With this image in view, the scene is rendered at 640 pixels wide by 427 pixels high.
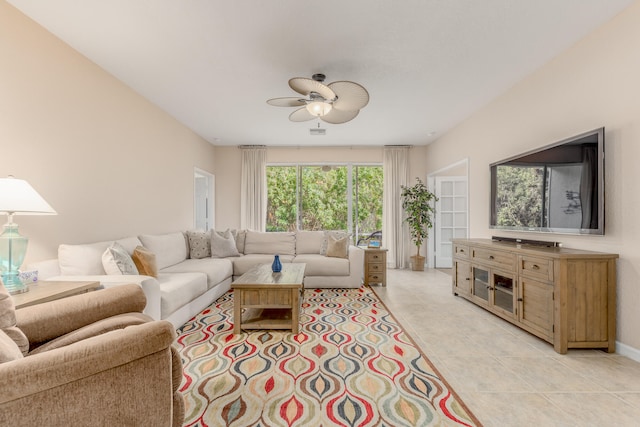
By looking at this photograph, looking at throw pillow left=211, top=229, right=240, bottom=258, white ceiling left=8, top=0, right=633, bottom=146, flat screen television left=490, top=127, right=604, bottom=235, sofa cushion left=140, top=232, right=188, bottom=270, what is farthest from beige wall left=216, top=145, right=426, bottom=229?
flat screen television left=490, top=127, right=604, bottom=235

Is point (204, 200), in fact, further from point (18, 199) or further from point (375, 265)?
point (18, 199)

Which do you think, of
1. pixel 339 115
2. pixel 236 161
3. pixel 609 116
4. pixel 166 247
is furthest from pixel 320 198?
pixel 609 116

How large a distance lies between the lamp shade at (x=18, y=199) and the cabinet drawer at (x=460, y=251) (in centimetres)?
404

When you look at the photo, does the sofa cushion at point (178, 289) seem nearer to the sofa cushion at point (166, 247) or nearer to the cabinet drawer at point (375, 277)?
the sofa cushion at point (166, 247)

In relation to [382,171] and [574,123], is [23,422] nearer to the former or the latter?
[574,123]

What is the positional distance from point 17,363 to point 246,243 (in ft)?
14.3

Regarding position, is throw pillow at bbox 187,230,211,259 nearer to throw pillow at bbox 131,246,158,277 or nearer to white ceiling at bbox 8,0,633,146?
throw pillow at bbox 131,246,158,277

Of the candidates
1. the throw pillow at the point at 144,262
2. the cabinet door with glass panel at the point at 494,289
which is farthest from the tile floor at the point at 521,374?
the throw pillow at the point at 144,262

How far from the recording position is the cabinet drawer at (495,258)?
2926mm

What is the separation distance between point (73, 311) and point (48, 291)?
54 cm

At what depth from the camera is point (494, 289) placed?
3.21 metres

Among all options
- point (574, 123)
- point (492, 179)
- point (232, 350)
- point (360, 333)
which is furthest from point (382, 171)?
point (232, 350)

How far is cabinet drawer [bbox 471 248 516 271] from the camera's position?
293 centimetres

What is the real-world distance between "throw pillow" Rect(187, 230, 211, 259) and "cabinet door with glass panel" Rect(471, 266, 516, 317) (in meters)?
3.71
